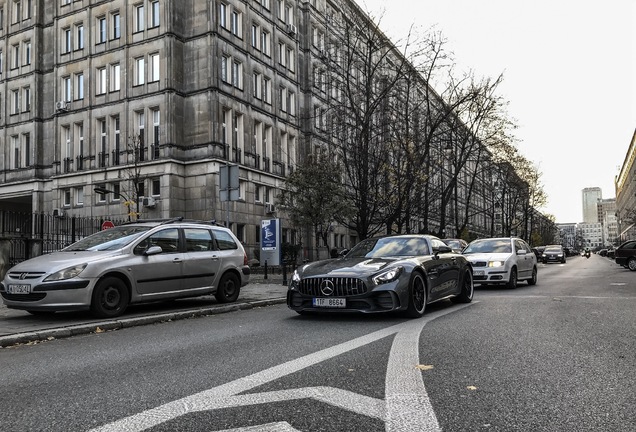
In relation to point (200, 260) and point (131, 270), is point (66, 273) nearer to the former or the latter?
point (131, 270)

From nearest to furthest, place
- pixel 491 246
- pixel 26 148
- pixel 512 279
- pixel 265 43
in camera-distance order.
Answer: pixel 512 279 → pixel 491 246 → pixel 265 43 → pixel 26 148

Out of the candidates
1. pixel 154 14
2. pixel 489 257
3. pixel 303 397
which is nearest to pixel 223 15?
pixel 154 14

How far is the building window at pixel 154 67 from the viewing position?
1373 inches

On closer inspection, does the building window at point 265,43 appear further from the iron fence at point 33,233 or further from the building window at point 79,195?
the iron fence at point 33,233

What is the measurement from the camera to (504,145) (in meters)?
39.9

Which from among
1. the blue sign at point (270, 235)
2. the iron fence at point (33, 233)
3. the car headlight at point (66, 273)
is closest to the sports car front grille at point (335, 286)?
the car headlight at point (66, 273)

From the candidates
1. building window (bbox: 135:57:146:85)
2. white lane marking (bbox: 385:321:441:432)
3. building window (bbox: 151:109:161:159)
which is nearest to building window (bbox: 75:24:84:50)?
building window (bbox: 135:57:146:85)

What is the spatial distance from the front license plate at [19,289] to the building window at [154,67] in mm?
28054

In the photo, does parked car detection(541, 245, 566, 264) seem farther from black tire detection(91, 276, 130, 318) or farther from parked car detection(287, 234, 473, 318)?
black tire detection(91, 276, 130, 318)

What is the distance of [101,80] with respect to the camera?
3734 centimetres

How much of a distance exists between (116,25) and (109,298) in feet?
106

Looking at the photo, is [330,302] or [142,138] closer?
[330,302]

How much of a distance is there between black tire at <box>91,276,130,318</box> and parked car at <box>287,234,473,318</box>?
292 centimetres

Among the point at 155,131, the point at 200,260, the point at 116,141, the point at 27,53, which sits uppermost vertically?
the point at 27,53
